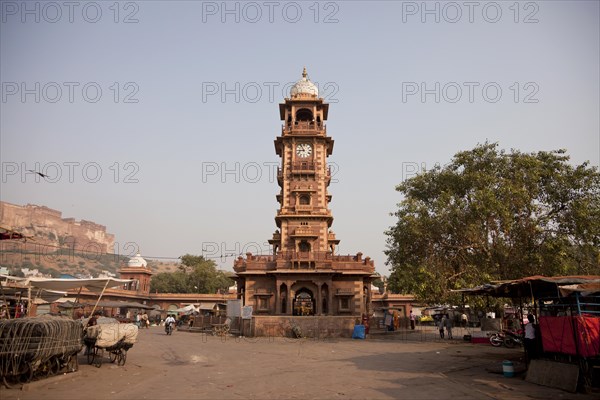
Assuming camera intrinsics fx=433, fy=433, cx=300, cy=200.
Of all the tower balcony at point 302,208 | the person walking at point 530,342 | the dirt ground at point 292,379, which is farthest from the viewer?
the tower balcony at point 302,208

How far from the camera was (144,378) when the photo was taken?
1295 centimetres

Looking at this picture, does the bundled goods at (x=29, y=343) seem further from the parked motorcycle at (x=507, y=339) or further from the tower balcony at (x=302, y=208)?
the tower balcony at (x=302, y=208)

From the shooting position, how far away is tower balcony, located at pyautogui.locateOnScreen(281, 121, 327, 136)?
45344 millimetres

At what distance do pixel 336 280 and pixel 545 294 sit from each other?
27468mm

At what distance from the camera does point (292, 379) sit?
12719mm

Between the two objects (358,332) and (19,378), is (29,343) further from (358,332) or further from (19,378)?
(358,332)

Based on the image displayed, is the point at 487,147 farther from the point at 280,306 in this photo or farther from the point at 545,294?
the point at 280,306

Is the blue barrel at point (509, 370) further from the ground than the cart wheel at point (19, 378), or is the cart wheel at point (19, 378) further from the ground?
the cart wheel at point (19, 378)

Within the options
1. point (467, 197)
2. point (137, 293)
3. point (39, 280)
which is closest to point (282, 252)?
point (467, 197)

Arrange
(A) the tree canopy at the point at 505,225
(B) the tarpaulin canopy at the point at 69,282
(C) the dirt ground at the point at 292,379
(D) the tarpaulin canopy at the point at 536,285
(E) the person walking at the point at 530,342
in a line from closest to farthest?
(C) the dirt ground at the point at 292,379 < (D) the tarpaulin canopy at the point at 536,285 < (E) the person walking at the point at 530,342 < (B) the tarpaulin canopy at the point at 69,282 < (A) the tree canopy at the point at 505,225

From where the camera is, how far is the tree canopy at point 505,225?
25.7 m

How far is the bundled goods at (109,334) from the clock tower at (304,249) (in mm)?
24370

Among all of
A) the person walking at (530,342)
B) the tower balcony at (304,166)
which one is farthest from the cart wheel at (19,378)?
the tower balcony at (304,166)

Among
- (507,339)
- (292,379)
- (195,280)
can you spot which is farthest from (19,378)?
(195,280)
